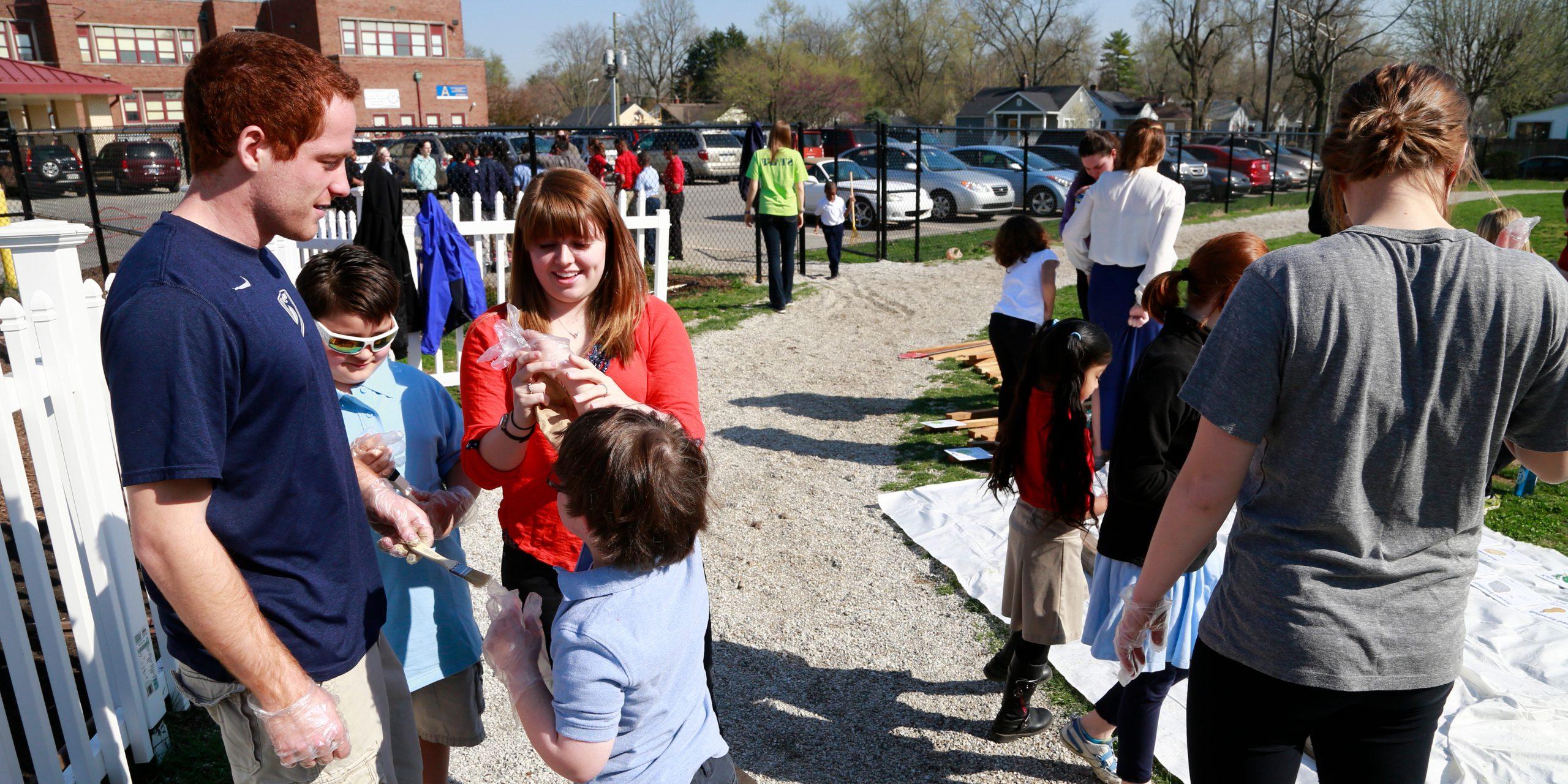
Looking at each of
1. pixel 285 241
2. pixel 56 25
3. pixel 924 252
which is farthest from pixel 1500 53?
pixel 56 25

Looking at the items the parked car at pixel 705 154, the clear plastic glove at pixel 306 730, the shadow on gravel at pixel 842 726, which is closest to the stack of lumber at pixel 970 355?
the shadow on gravel at pixel 842 726

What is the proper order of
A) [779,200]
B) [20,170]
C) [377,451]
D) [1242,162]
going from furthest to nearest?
[1242,162] < [20,170] < [779,200] < [377,451]

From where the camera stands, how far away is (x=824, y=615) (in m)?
4.18

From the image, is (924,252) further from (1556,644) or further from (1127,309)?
(1556,644)

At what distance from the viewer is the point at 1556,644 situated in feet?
11.9

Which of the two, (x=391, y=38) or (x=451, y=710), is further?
(x=391, y=38)

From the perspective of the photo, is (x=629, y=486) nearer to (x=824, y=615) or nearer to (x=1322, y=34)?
(x=824, y=615)

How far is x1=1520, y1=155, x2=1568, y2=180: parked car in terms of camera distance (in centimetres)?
3500

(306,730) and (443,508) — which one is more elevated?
(443,508)

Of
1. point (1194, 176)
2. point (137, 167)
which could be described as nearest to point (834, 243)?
point (137, 167)

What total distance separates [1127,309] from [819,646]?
10.0 ft

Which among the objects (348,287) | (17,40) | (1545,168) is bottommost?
(1545,168)

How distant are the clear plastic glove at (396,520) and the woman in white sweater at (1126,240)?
3862 millimetres

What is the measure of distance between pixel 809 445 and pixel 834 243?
6554 mm
